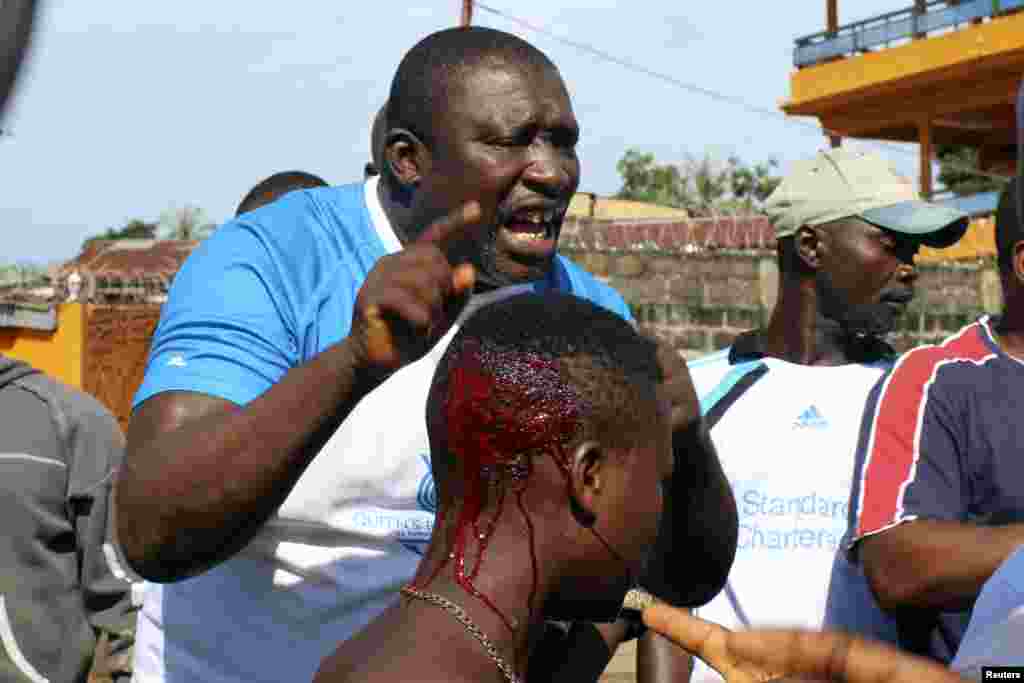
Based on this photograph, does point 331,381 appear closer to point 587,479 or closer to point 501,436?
point 501,436

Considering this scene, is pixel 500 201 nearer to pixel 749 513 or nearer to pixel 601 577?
pixel 601 577

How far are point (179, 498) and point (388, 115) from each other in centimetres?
100

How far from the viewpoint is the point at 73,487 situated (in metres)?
3.74

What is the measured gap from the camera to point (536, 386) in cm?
218

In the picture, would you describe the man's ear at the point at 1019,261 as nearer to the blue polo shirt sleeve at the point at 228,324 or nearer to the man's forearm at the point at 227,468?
the blue polo shirt sleeve at the point at 228,324

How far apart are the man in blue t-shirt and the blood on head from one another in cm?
12

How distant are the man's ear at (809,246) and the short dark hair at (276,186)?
5.48ft

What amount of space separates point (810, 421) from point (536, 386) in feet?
6.91

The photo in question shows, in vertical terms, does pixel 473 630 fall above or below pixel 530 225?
below

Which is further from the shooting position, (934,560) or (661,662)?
(661,662)

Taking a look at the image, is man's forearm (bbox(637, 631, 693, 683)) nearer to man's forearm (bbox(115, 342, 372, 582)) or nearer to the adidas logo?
the adidas logo

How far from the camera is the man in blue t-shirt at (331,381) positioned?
7.44 feet

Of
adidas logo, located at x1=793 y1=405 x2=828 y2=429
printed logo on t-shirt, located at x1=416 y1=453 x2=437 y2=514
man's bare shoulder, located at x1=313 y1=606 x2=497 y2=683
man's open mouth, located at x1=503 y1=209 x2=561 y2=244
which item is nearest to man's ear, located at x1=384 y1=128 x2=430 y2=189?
man's open mouth, located at x1=503 y1=209 x2=561 y2=244

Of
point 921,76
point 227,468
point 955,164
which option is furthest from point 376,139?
point 955,164
